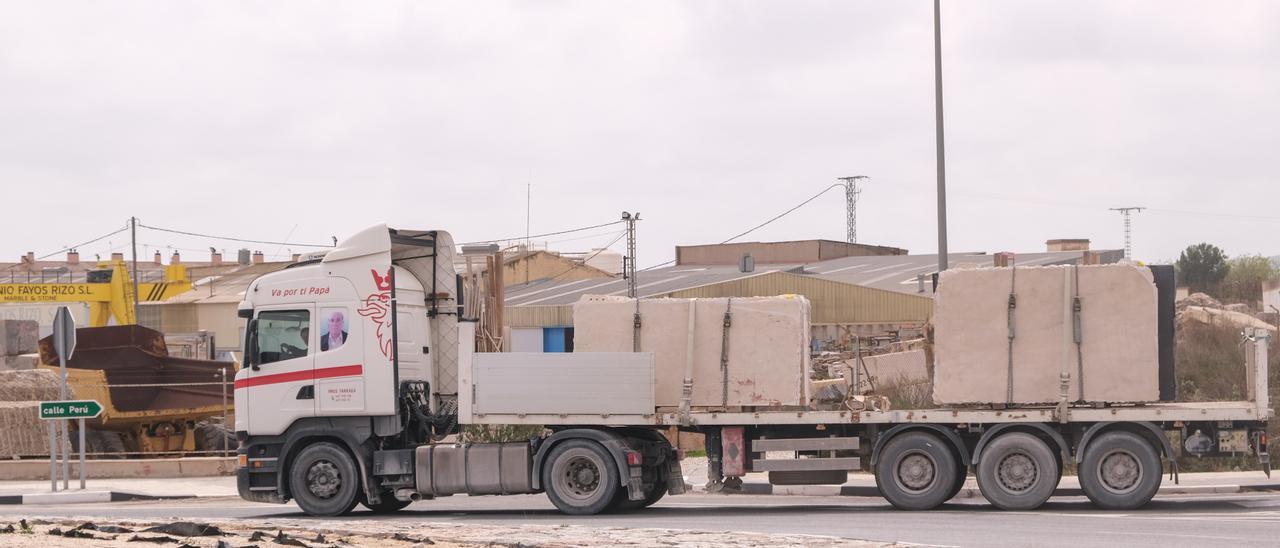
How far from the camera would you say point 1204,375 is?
26141mm

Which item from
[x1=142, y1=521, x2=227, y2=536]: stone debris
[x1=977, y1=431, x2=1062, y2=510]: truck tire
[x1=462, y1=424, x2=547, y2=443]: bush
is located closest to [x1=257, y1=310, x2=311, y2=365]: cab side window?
[x1=462, y1=424, x2=547, y2=443]: bush

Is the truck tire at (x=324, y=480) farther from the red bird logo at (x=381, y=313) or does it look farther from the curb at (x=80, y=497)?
the curb at (x=80, y=497)

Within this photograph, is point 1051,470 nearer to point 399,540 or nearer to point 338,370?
point 399,540

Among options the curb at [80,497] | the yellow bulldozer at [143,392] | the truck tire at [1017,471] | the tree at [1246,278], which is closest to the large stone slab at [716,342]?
the truck tire at [1017,471]

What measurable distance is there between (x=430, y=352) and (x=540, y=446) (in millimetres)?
2059

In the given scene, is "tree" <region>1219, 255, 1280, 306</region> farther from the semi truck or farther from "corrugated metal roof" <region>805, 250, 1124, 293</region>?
the semi truck

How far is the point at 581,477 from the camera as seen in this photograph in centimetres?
1697

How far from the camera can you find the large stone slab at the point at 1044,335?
632 inches

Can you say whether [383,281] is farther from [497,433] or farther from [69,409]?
[69,409]

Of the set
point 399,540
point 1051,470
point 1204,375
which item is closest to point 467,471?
point 399,540

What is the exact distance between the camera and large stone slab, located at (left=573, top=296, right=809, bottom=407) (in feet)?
55.5

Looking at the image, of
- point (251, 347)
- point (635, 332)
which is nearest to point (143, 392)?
point (251, 347)

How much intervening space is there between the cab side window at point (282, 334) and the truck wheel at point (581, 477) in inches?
131

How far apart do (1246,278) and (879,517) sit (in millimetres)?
70688
